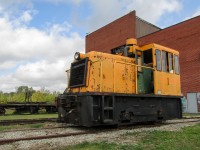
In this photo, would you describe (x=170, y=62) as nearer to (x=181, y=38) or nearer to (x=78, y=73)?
(x=78, y=73)

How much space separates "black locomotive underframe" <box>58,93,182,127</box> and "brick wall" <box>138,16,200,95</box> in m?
17.8

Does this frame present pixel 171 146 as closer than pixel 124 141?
Yes

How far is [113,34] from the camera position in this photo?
40.2m

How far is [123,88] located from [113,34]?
101 feet

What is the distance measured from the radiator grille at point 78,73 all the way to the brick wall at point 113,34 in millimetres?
26805

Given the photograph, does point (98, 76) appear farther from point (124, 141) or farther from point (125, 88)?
point (124, 141)

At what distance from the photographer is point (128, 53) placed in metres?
11.2

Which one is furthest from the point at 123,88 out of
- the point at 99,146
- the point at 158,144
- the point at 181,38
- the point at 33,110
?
the point at 181,38

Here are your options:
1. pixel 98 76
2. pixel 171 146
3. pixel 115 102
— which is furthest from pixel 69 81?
pixel 171 146

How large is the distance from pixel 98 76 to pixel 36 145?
397 centimetres

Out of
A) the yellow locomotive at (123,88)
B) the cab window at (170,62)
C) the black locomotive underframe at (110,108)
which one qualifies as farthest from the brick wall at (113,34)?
the black locomotive underframe at (110,108)

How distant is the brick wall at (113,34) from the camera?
3703 cm

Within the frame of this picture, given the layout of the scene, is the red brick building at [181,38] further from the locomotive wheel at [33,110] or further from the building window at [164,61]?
the building window at [164,61]

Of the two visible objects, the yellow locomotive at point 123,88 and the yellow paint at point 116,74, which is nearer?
the yellow locomotive at point 123,88
